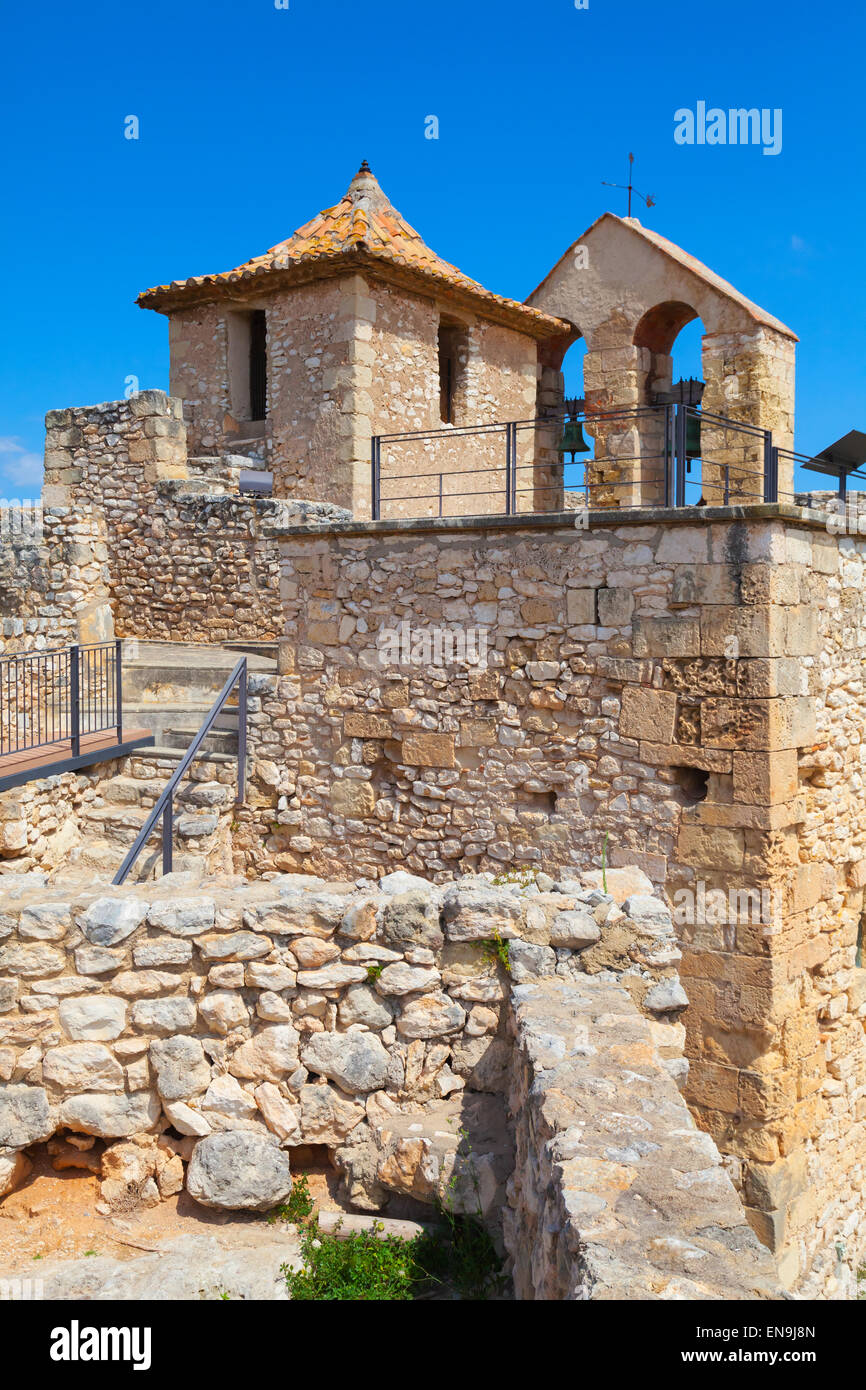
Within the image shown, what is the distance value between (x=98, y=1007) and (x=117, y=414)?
445 inches

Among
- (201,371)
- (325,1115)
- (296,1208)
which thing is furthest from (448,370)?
(296,1208)

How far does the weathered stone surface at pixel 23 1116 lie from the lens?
4277 mm

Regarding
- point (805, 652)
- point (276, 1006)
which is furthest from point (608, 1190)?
point (805, 652)

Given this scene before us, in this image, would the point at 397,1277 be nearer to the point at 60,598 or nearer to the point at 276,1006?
the point at 276,1006

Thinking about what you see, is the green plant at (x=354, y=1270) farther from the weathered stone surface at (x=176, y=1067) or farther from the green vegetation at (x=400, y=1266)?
the weathered stone surface at (x=176, y=1067)

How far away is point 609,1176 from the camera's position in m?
3.21

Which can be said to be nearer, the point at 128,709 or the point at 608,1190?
the point at 608,1190

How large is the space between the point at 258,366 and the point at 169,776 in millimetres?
7486

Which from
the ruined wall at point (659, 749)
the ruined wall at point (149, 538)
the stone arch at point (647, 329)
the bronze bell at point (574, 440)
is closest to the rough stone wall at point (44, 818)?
the ruined wall at point (659, 749)

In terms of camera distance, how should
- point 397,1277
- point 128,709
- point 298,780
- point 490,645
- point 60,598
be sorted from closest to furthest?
point 397,1277 < point 490,645 < point 298,780 < point 128,709 < point 60,598

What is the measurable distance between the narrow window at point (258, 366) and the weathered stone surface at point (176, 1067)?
12122 mm

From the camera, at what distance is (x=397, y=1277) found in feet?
13.1

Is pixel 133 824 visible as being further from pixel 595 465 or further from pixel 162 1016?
pixel 595 465
